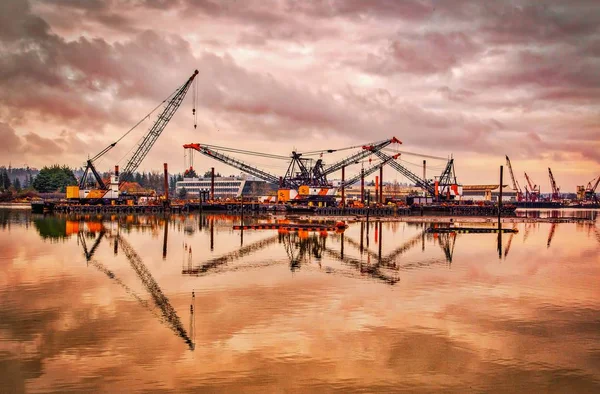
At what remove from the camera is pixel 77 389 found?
13453 mm

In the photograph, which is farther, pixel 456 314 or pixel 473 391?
pixel 456 314

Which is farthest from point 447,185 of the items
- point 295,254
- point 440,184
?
point 295,254

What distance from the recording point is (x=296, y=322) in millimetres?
19734

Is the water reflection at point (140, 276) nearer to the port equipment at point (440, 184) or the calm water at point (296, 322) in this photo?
the calm water at point (296, 322)

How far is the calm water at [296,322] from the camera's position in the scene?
1446cm

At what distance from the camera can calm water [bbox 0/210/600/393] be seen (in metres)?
14.5

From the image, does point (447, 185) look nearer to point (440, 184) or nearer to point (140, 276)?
point (440, 184)

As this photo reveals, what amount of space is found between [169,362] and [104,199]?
338 ft

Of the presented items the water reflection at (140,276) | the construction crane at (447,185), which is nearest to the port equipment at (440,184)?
the construction crane at (447,185)

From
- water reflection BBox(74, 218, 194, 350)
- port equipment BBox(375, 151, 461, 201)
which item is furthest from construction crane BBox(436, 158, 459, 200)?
water reflection BBox(74, 218, 194, 350)

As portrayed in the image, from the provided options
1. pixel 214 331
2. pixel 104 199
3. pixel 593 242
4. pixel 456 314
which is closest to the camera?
pixel 214 331

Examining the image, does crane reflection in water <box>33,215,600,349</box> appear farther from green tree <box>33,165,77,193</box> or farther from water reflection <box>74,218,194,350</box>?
green tree <box>33,165,77,193</box>

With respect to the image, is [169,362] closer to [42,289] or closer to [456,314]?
[456,314]

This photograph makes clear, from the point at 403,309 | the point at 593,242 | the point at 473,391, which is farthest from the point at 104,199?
the point at 473,391
